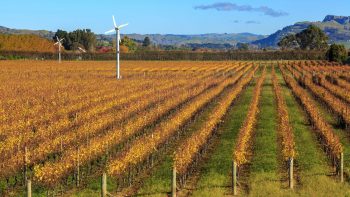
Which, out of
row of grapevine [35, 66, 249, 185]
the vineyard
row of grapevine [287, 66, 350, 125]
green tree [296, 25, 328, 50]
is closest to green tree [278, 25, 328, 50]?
green tree [296, 25, 328, 50]

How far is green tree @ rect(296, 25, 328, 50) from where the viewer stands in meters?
182

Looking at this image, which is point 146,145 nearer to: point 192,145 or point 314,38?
point 192,145

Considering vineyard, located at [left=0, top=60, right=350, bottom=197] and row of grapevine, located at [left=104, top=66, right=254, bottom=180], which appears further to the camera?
row of grapevine, located at [left=104, top=66, right=254, bottom=180]

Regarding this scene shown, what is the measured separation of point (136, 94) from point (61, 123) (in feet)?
60.4

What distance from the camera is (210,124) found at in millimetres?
26391

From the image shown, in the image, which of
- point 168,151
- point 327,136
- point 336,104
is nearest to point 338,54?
point 336,104

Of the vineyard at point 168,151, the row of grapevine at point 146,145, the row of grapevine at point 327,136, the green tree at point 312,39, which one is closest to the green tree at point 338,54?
the green tree at point 312,39

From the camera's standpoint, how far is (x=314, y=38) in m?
183

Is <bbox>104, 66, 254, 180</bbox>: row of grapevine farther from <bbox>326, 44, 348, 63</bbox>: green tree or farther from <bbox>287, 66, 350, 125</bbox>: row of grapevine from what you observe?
<bbox>326, 44, 348, 63</bbox>: green tree

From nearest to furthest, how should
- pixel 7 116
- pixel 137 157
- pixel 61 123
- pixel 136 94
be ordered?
1. pixel 137 157
2. pixel 61 123
3. pixel 7 116
4. pixel 136 94

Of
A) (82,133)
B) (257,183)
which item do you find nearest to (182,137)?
(82,133)

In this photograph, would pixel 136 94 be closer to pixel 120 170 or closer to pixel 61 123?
pixel 61 123

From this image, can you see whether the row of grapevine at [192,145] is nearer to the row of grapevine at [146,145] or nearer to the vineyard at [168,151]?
the vineyard at [168,151]

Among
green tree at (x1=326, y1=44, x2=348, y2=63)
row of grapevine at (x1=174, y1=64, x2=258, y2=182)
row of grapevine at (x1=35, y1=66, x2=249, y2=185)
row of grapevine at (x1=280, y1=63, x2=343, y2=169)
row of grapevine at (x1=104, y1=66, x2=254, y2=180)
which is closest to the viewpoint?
row of grapevine at (x1=35, y1=66, x2=249, y2=185)
